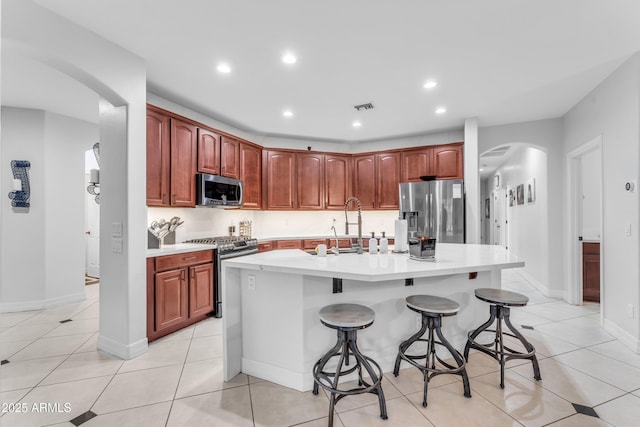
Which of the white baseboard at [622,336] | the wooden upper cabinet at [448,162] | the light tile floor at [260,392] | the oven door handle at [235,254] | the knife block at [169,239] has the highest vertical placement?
the wooden upper cabinet at [448,162]

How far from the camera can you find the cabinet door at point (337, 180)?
17.9 ft

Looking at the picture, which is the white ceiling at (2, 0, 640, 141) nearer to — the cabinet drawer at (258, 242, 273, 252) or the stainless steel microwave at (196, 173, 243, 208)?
the stainless steel microwave at (196, 173, 243, 208)

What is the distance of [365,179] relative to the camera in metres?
5.48

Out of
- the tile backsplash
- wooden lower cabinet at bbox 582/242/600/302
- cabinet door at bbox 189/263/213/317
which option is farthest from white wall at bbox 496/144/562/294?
cabinet door at bbox 189/263/213/317

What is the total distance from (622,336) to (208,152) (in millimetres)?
4945

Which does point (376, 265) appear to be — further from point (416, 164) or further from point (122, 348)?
point (416, 164)

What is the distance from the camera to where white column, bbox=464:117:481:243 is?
4.32 metres

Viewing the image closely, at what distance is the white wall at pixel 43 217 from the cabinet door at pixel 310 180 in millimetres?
3313

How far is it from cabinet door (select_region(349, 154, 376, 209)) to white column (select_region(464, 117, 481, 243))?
156 cm

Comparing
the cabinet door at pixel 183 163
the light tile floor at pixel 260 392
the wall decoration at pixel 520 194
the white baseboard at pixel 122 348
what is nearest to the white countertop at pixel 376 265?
the light tile floor at pixel 260 392

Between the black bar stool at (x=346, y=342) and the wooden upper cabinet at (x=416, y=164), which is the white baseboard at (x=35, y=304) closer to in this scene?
the black bar stool at (x=346, y=342)

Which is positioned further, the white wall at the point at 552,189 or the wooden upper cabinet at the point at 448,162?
the wooden upper cabinet at the point at 448,162

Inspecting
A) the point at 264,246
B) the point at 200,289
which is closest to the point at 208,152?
the point at 264,246

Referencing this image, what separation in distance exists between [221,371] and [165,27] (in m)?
2.68
